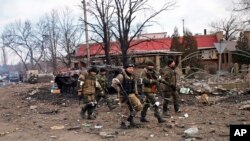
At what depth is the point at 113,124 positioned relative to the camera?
37.7 ft

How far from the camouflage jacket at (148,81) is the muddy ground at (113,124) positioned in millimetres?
963

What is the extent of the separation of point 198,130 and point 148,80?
210 cm

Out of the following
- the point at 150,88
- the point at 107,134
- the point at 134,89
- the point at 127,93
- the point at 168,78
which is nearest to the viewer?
the point at 107,134

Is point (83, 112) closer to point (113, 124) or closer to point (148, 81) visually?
point (113, 124)

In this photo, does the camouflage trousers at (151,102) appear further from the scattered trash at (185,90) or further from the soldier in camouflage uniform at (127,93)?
the scattered trash at (185,90)

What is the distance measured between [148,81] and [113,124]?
5.44 ft

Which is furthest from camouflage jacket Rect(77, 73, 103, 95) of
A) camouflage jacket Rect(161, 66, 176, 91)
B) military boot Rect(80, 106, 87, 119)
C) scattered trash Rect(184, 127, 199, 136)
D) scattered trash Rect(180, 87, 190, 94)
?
scattered trash Rect(180, 87, 190, 94)

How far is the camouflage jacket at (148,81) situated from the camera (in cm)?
1100

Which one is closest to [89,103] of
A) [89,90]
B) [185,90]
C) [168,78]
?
[89,90]

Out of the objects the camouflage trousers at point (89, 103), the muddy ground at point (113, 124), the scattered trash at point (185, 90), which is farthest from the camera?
the scattered trash at point (185, 90)

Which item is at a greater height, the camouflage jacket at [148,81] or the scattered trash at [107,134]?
the camouflage jacket at [148,81]

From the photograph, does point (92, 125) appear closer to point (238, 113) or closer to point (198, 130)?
point (198, 130)

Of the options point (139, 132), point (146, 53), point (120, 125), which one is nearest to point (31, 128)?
point (120, 125)

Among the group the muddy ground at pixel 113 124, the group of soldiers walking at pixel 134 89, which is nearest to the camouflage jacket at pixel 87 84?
the group of soldiers walking at pixel 134 89
